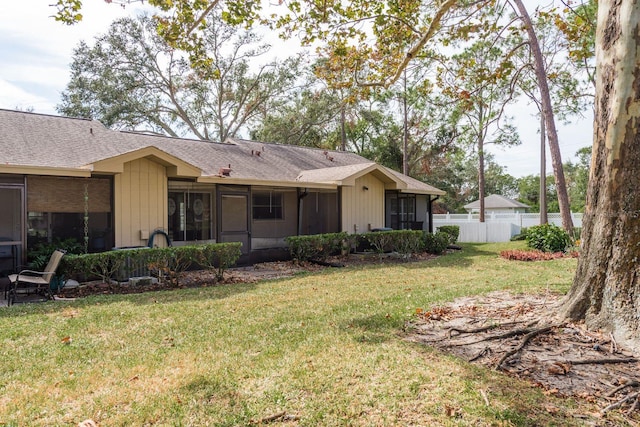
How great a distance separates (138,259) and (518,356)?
23.0ft

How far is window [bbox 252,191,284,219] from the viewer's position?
42.4 feet

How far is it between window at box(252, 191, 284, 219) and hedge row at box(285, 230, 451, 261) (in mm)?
1654

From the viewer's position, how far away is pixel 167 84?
2639 centimetres

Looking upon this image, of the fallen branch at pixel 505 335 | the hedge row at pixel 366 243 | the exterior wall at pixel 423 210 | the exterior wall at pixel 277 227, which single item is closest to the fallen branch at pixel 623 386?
the fallen branch at pixel 505 335

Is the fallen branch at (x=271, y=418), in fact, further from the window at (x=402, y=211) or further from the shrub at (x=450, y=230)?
the window at (x=402, y=211)

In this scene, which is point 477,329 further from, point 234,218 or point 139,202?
point 234,218

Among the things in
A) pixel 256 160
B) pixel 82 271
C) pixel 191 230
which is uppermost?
pixel 256 160

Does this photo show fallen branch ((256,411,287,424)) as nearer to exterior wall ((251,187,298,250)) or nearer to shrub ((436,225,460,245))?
exterior wall ((251,187,298,250))

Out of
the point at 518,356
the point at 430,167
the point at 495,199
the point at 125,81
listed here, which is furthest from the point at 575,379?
the point at 495,199

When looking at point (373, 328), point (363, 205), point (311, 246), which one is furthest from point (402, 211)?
point (373, 328)

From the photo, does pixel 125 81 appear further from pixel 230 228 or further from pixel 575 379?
pixel 575 379

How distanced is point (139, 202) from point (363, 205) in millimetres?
7587

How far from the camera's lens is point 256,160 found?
1461 centimetres

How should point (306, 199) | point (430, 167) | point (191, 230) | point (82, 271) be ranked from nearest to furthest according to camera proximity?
1. point (82, 271)
2. point (191, 230)
3. point (306, 199)
4. point (430, 167)
